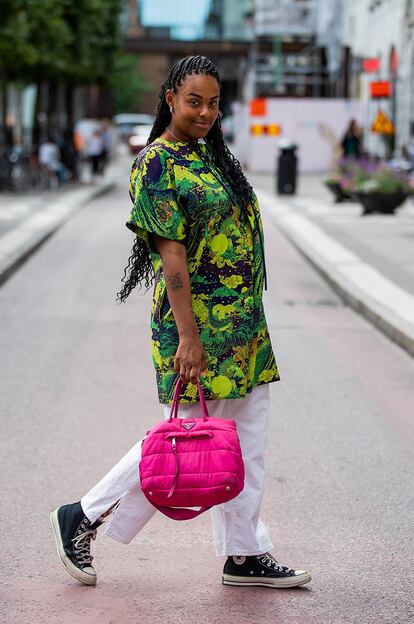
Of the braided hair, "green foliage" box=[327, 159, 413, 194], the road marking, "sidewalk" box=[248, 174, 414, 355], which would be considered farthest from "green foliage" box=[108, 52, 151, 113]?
the braided hair

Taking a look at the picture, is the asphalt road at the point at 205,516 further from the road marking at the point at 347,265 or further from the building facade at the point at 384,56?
the building facade at the point at 384,56

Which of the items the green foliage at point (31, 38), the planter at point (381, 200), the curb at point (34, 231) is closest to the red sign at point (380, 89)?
the curb at point (34, 231)

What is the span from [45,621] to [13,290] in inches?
399

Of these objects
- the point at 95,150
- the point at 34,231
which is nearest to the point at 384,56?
the point at 95,150

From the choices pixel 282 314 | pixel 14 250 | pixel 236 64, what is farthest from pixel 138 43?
pixel 282 314

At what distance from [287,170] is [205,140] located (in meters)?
26.9

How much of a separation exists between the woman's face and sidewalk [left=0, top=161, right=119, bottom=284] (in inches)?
423

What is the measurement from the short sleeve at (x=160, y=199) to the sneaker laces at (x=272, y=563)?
3.86ft

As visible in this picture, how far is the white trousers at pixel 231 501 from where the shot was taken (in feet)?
14.1

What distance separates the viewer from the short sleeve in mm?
4043

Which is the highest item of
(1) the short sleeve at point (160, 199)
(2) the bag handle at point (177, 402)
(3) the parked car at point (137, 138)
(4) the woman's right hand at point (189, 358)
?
(1) the short sleeve at point (160, 199)

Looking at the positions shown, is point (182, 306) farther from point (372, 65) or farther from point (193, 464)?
point (372, 65)

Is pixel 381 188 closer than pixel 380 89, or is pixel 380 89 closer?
pixel 381 188

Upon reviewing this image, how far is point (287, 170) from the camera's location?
30938 mm
